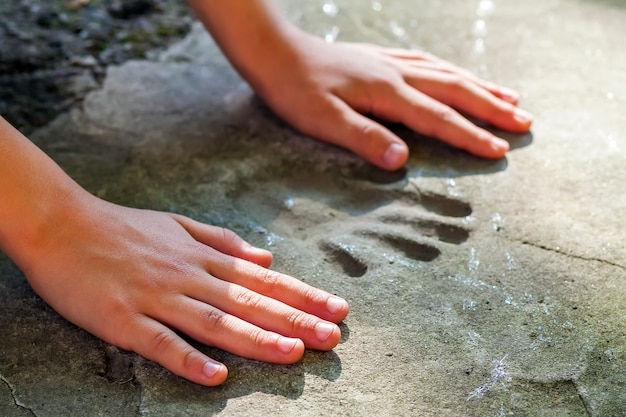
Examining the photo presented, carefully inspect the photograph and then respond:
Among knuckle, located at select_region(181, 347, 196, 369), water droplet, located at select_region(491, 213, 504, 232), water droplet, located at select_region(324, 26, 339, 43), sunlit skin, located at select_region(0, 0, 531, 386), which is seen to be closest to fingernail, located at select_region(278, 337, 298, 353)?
sunlit skin, located at select_region(0, 0, 531, 386)

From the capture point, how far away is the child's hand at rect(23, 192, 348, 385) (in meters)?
1.00

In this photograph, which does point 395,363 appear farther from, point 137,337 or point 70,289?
point 70,289

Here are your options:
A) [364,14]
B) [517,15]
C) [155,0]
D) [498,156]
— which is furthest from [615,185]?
[155,0]

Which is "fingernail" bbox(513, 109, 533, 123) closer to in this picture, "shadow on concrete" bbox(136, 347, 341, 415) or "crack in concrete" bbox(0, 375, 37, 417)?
"shadow on concrete" bbox(136, 347, 341, 415)

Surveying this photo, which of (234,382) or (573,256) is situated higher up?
(573,256)

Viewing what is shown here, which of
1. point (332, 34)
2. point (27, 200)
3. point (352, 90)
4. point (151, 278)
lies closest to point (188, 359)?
point (151, 278)

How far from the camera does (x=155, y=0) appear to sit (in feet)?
6.45

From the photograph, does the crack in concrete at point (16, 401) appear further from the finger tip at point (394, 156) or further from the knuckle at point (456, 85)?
the knuckle at point (456, 85)

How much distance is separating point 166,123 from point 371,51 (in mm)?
463

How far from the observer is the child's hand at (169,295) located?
1.00 metres

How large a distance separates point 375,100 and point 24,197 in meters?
0.70

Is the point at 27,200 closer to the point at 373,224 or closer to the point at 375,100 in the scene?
the point at 373,224

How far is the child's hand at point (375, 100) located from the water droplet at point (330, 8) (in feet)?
1.30

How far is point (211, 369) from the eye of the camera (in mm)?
958
